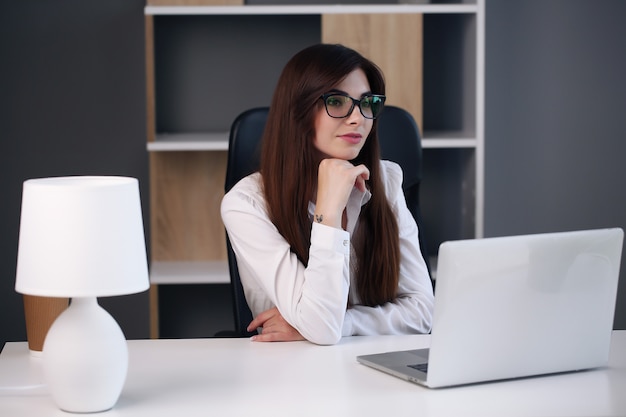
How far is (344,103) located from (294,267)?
42 centimetres

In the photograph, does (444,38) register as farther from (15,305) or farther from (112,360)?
(112,360)

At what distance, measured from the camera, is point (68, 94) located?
355cm

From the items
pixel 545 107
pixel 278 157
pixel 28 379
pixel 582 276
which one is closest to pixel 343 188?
pixel 278 157

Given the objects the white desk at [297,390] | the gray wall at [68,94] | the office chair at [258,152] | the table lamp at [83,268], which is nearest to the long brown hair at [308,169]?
the office chair at [258,152]

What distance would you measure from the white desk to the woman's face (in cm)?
57

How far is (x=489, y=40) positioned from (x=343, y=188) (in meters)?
1.78

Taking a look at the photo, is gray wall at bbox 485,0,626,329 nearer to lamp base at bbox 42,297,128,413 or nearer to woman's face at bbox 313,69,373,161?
woman's face at bbox 313,69,373,161

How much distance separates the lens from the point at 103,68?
11.6 ft

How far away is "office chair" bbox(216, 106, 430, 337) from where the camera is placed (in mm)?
2322

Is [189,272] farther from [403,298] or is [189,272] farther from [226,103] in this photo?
[403,298]

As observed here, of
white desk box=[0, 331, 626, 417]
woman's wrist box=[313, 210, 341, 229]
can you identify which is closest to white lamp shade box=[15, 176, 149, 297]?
white desk box=[0, 331, 626, 417]

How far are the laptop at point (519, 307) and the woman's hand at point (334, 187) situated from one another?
0.48 m

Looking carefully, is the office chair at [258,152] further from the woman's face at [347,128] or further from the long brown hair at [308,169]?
the woman's face at [347,128]

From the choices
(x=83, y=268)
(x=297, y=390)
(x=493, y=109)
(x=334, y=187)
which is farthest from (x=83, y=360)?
(x=493, y=109)
